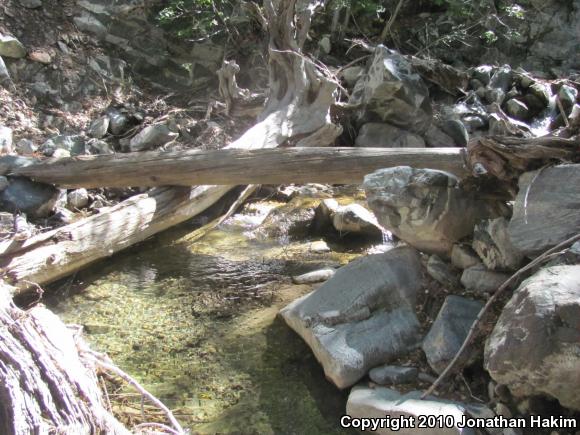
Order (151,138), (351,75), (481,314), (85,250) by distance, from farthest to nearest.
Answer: (351,75), (151,138), (85,250), (481,314)

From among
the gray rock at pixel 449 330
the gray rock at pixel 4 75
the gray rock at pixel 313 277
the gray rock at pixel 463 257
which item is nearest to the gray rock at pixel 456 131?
the gray rock at pixel 313 277

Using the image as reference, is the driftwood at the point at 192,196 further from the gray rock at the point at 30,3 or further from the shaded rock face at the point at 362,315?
the gray rock at the point at 30,3

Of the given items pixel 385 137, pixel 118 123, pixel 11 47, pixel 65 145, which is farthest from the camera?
pixel 11 47

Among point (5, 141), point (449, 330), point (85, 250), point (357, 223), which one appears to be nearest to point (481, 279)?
point (449, 330)

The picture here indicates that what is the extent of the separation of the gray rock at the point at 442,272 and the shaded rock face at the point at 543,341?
81 centimetres

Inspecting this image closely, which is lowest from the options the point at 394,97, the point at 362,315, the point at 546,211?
the point at 362,315

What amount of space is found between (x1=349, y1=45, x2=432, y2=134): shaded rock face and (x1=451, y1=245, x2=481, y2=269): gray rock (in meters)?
4.09

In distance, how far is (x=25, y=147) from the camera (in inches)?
233

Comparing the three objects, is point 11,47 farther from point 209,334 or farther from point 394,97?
point 209,334

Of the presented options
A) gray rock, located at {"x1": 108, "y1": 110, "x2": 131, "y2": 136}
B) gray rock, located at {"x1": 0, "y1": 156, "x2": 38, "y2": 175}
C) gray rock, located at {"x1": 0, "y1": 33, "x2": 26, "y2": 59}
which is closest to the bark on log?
gray rock, located at {"x1": 0, "y1": 156, "x2": 38, "y2": 175}

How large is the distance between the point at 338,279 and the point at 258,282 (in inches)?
39.7

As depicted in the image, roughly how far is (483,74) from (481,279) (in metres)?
7.03

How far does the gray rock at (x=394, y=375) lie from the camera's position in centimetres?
272

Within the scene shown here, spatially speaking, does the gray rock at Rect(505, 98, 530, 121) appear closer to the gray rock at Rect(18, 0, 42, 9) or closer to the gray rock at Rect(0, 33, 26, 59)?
the gray rock at Rect(0, 33, 26, 59)
